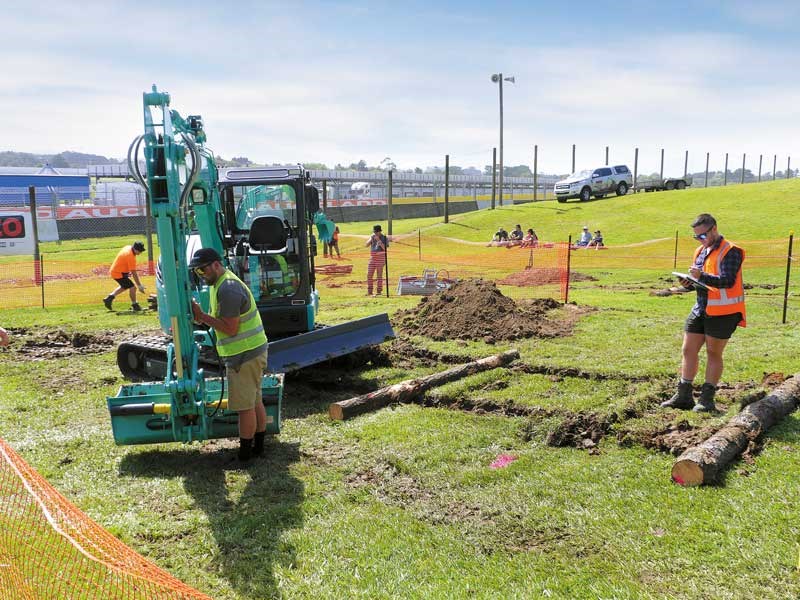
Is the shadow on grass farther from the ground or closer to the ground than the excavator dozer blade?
closer to the ground

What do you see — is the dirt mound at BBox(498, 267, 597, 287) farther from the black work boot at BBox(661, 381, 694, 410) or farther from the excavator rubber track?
the black work boot at BBox(661, 381, 694, 410)

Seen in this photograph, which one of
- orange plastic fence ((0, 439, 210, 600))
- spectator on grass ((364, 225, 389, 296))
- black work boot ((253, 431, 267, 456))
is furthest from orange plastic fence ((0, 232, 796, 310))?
orange plastic fence ((0, 439, 210, 600))

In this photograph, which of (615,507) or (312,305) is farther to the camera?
(312,305)

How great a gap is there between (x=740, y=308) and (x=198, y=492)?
5.26 meters

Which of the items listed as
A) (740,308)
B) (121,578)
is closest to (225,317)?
(121,578)

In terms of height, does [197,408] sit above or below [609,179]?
below

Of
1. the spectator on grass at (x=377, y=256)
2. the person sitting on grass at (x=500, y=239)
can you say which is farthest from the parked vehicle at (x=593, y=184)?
the spectator on grass at (x=377, y=256)

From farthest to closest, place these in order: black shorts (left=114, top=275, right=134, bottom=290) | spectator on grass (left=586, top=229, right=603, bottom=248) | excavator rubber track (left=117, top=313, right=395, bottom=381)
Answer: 1. spectator on grass (left=586, top=229, right=603, bottom=248)
2. black shorts (left=114, top=275, right=134, bottom=290)
3. excavator rubber track (left=117, top=313, right=395, bottom=381)

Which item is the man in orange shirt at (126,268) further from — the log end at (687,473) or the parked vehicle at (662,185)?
the parked vehicle at (662,185)

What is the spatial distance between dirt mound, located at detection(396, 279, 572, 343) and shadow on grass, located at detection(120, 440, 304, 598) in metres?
4.96

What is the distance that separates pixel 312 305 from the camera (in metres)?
8.80

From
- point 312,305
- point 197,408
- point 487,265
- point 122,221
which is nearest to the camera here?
point 197,408

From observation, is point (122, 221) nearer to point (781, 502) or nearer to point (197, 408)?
point (197, 408)

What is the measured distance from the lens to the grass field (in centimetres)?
412
